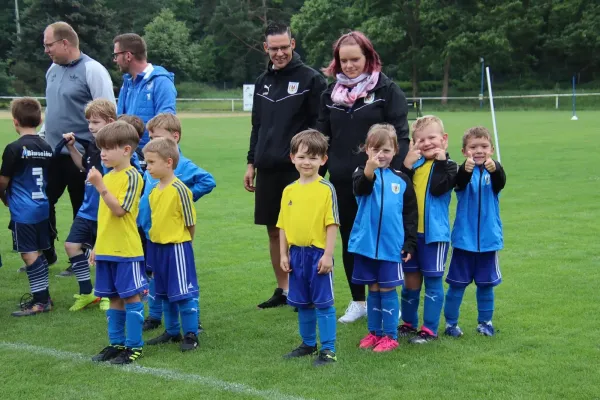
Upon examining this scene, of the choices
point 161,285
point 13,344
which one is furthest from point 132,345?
point 13,344

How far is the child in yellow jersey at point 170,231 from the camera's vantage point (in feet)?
17.2

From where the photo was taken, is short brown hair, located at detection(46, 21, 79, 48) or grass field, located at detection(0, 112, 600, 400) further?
short brown hair, located at detection(46, 21, 79, 48)

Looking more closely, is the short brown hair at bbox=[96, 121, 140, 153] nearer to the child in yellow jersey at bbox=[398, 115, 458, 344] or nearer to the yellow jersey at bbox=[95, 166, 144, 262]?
the yellow jersey at bbox=[95, 166, 144, 262]

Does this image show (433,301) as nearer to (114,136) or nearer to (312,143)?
(312,143)

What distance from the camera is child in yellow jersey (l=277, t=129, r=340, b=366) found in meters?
5.02

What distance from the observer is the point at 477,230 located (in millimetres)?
5473

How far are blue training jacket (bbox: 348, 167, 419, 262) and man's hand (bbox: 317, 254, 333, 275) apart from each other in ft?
0.96

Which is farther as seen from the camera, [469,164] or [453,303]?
[453,303]

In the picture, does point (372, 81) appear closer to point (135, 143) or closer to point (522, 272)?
point (135, 143)

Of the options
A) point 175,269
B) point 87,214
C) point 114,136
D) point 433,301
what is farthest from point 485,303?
point 87,214

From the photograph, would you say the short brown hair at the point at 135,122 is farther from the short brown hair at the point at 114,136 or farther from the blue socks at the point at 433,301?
the blue socks at the point at 433,301

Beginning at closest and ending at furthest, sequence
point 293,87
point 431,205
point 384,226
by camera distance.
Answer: point 384,226 → point 431,205 → point 293,87

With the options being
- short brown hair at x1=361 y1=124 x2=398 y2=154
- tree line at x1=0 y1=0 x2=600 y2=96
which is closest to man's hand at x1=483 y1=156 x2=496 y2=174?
short brown hair at x1=361 y1=124 x2=398 y2=154

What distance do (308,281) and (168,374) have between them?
1.06 metres
